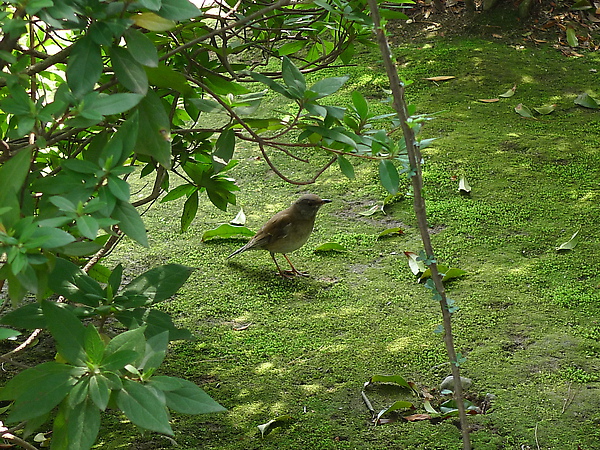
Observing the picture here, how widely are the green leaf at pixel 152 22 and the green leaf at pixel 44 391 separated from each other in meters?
0.77

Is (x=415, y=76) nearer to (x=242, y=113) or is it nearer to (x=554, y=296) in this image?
(x=554, y=296)

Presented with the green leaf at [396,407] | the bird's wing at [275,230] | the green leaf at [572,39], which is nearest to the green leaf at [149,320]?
the green leaf at [396,407]

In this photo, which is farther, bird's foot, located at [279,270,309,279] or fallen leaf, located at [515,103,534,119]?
fallen leaf, located at [515,103,534,119]

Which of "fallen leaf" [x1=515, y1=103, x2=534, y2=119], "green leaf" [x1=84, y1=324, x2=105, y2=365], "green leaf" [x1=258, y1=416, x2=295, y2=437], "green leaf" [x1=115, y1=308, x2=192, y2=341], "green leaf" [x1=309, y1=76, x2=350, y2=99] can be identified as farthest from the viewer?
"fallen leaf" [x1=515, y1=103, x2=534, y2=119]

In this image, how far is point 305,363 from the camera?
9.74 feet

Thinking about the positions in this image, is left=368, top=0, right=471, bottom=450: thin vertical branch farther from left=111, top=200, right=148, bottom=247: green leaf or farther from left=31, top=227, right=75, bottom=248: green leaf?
left=31, top=227, right=75, bottom=248: green leaf

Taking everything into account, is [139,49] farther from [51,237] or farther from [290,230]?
[290,230]

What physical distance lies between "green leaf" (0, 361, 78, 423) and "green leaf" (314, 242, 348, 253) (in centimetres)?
255

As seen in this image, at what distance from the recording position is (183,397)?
1525 millimetres

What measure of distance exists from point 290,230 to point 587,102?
2.84 meters

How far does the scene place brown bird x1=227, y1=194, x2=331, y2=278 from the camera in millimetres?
3688

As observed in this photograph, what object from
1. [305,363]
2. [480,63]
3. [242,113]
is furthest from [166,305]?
[480,63]

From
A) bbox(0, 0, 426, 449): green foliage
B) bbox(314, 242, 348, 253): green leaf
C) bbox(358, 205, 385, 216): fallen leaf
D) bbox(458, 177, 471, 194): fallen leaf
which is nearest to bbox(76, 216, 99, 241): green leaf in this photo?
bbox(0, 0, 426, 449): green foliage

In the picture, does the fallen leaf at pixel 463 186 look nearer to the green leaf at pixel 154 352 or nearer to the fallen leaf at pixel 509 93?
the fallen leaf at pixel 509 93
